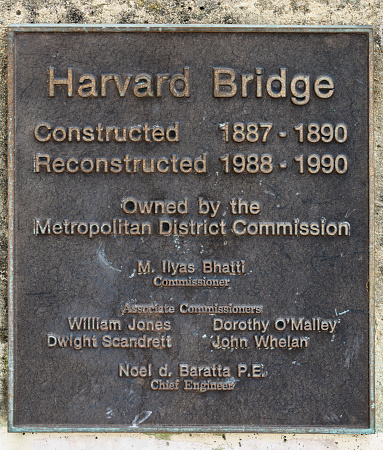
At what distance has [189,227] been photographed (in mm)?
2340

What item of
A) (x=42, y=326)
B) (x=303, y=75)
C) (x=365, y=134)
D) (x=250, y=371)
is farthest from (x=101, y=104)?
(x=250, y=371)

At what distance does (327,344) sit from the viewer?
2.34 metres

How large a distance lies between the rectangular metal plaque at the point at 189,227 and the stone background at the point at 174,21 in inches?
5.7

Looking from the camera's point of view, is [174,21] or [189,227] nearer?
[189,227]

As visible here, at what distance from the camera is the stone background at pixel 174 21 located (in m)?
2.42

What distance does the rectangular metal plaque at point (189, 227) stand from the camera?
2336mm

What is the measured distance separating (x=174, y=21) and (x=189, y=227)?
1.18 meters

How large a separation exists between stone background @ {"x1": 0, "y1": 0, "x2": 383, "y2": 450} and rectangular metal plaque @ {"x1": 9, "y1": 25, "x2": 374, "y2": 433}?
0.48 ft

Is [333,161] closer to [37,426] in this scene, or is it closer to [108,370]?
[108,370]

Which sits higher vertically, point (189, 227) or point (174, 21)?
point (174, 21)

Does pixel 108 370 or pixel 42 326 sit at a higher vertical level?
pixel 42 326

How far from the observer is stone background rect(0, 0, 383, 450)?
7.95 feet

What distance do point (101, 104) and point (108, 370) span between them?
1440 millimetres

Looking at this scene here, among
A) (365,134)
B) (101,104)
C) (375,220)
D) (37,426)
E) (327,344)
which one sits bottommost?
(37,426)
